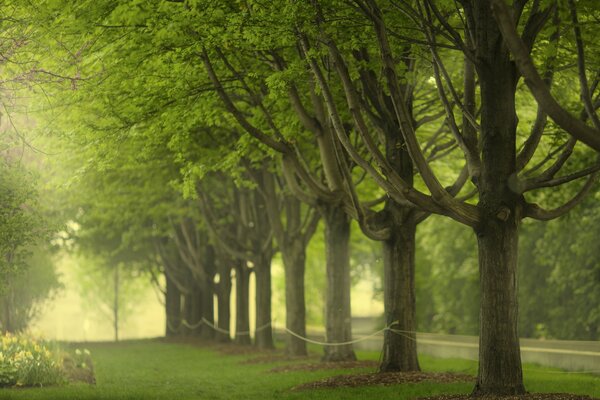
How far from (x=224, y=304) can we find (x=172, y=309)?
9.59m

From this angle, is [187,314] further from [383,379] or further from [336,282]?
[383,379]

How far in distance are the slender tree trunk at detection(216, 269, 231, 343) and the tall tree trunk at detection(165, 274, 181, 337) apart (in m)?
8.16

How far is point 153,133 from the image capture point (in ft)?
55.3

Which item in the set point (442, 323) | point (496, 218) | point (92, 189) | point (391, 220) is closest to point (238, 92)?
point (391, 220)

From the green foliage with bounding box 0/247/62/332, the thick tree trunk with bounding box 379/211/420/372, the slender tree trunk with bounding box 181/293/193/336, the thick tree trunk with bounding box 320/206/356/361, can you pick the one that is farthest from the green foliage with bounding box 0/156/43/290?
the slender tree trunk with bounding box 181/293/193/336

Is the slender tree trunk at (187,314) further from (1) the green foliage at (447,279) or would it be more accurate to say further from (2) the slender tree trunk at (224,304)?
(1) the green foliage at (447,279)

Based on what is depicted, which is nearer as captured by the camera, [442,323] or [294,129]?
[294,129]

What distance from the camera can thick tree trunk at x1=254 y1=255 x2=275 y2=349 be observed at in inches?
1148

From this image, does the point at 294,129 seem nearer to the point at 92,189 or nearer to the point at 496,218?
the point at 496,218

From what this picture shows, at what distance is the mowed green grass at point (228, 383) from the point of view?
15.0 meters

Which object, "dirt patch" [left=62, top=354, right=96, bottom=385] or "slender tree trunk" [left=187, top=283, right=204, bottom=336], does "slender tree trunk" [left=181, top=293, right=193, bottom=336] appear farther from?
"dirt patch" [left=62, top=354, right=96, bottom=385]

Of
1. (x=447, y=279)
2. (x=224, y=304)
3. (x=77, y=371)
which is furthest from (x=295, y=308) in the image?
(x=447, y=279)

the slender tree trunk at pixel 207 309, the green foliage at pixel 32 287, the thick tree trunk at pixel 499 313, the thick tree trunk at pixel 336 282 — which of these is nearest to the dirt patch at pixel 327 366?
the thick tree trunk at pixel 336 282

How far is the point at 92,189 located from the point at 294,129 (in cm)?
1296
